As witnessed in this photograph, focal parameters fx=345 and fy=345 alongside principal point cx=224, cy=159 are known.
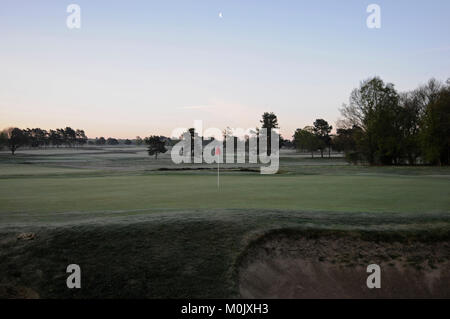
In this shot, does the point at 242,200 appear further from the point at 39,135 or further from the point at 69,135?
the point at 69,135

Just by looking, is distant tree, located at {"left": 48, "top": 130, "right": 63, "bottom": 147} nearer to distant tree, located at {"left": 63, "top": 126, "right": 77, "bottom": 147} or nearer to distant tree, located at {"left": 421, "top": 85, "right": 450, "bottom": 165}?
distant tree, located at {"left": 63, "top": 126, "right": 77, "bottom": 147}

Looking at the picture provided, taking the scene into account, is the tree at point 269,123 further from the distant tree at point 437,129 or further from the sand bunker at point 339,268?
the sand bunker at point 339,268

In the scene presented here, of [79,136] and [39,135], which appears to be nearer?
[39,135]

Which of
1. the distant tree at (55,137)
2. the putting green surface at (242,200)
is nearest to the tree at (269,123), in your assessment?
the putting green surface at (242,200)

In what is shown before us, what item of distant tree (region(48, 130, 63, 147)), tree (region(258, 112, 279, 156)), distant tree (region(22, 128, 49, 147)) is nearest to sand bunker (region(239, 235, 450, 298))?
tree (region(258, 112, 279, 156))

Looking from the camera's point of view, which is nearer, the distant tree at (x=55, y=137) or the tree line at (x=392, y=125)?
the tree line at (x=392, y=125)

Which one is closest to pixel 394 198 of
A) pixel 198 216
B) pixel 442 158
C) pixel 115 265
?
pixel 198 216

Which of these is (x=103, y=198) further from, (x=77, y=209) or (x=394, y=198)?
(x=394, y=198)

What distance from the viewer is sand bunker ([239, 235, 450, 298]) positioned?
25.7ft

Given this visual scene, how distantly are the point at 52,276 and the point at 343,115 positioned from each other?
2170 inches

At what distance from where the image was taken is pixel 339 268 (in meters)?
8.37

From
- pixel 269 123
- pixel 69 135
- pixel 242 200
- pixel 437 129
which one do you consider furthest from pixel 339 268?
Result: pixel 69 135

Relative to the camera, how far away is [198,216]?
10.8m

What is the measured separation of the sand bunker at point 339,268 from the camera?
25.7 ft
